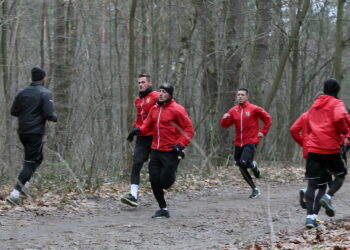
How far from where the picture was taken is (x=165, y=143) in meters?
8.66

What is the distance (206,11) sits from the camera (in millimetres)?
17688

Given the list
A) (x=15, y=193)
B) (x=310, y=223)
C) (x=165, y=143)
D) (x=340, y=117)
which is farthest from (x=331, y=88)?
(x=15, y=193)

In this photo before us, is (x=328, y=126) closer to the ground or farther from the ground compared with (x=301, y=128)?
farther from the ground

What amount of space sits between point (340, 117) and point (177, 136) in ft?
8.19

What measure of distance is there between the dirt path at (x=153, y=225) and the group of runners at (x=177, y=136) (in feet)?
1.40

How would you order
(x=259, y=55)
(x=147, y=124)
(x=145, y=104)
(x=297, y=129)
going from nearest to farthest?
(x=297, y=129), (x=147, y=124), (x=145, y=104), (x=259, y=55)

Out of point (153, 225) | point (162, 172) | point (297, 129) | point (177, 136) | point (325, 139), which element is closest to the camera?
point (325, 139)

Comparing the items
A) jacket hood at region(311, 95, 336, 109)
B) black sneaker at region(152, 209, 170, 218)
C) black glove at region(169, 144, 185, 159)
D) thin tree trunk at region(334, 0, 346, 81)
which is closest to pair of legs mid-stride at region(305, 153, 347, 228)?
jacket hood at region(311, 95, 336, 109)

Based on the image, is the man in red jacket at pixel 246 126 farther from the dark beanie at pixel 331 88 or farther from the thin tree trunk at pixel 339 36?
the thin tree trunk at pixel 339 36

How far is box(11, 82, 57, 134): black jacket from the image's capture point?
9.38 m

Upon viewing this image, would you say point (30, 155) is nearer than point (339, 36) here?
Yes

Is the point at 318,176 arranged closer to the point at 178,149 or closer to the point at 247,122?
the point at 178,149

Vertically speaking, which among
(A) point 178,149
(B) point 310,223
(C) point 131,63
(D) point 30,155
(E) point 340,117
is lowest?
(B) point 310,223

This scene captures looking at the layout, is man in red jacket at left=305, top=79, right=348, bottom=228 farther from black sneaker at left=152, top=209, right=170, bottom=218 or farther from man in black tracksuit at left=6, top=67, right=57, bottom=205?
man in black tracksuit at left=6, top=67, right=57, bottom=205
